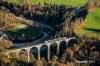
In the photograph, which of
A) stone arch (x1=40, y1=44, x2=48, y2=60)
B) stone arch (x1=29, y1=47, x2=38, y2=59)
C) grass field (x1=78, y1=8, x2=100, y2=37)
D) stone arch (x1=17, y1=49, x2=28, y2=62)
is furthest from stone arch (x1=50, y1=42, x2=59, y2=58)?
grass field (x1=78, y1=8, x2=100, y2=37)

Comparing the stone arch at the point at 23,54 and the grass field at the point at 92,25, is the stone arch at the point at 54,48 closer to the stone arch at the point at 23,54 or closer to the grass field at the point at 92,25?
the stone arch at the point at 23,54

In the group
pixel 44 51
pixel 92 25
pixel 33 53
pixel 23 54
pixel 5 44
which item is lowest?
pixel 44 51

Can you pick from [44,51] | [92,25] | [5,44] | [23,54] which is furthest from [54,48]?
[92,25]

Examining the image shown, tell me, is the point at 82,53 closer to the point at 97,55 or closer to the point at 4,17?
the point at 97,55

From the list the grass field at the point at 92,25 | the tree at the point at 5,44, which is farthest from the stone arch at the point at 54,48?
the tree at the point at 5,44

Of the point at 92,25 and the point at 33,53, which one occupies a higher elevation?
the point at 92,25

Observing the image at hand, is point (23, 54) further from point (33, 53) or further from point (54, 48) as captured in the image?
point (54, 48)

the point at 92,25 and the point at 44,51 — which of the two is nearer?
the point at 44,51

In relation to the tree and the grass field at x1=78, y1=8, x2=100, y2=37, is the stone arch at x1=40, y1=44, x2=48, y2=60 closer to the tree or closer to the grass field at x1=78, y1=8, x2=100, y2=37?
the tree

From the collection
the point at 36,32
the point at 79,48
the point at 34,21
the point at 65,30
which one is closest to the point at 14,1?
the point at 34,21
